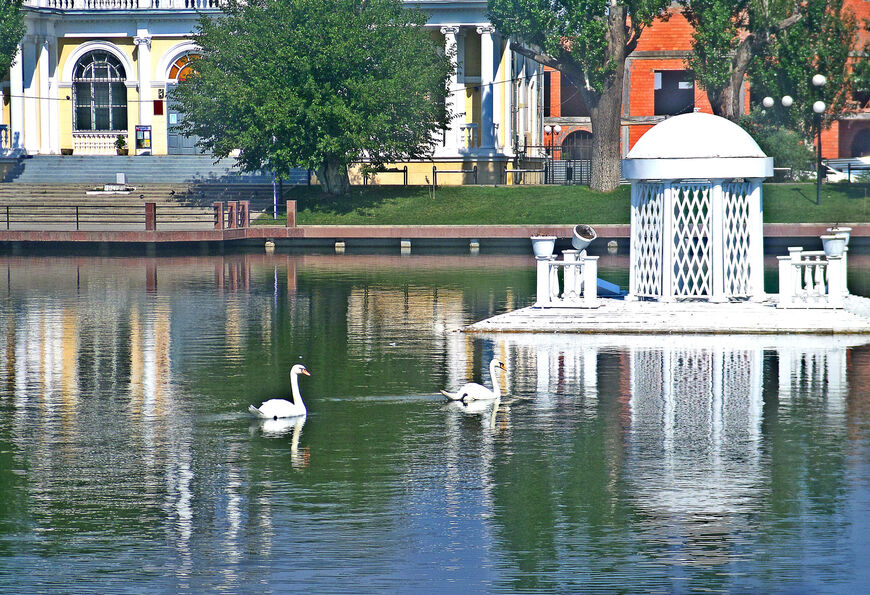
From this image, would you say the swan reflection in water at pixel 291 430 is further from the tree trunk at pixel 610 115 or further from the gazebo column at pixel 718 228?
the tree trunk at pixel 610 115

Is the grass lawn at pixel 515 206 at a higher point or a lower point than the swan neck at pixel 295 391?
higher

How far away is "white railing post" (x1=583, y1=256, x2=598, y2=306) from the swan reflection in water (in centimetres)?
938

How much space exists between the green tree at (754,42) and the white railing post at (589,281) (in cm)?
2887

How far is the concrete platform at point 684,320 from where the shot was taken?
22.6 metres

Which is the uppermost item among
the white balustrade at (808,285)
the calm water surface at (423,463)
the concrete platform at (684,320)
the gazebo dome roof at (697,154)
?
the gazebo dome roof at (697,154)

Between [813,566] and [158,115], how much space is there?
2120 inches

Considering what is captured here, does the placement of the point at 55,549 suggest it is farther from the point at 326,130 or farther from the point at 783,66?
the point at 783,66

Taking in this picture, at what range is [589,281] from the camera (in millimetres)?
24344

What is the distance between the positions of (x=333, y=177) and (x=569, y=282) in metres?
29.5

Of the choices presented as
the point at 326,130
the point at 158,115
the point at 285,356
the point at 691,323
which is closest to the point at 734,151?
the point at 691,323

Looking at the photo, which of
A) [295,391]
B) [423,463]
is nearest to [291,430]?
[295,391]

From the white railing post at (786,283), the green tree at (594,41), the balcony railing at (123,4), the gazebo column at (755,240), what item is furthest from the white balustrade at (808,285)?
the balcony railing at (123,4)

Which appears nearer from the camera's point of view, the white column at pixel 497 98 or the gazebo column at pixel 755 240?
the gazebo column at pixel 755 240

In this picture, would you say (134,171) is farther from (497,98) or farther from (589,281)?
(589,281)
